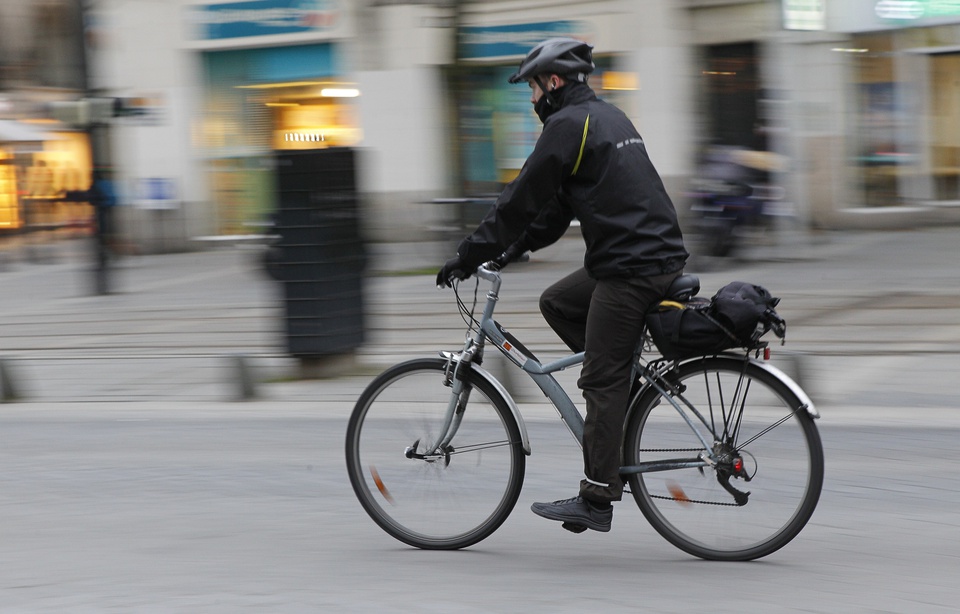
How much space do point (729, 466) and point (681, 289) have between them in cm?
63

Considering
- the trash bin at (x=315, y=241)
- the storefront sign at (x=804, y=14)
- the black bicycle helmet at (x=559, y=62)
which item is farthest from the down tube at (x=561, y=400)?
the storefront sign at (x=804, y=14)

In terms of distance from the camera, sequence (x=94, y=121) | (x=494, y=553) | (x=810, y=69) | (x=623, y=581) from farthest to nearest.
→ (x=810, y=69)
(x=94, y=121)
(x=494, y=553)
(x=623, y=581)

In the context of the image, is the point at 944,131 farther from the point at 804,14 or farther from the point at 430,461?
the point at 430,461

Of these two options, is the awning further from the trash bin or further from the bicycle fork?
the bicycle fork

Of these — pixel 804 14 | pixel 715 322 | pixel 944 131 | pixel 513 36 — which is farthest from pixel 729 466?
pixel 513 36

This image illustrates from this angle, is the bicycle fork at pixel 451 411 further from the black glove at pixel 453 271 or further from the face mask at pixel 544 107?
the face mask at pixel 544 107

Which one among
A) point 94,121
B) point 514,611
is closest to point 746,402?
point 514,611

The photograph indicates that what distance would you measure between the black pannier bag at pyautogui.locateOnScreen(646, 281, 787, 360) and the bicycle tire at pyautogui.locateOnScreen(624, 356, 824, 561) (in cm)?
11

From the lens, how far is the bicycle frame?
4.22 m

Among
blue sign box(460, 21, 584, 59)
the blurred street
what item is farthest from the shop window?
the blurred street

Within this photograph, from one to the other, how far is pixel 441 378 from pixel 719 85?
A: 48.0 feet

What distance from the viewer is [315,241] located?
8.07m

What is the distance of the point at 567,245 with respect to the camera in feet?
58.5

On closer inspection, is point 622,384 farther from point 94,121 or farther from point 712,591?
point 94,121
